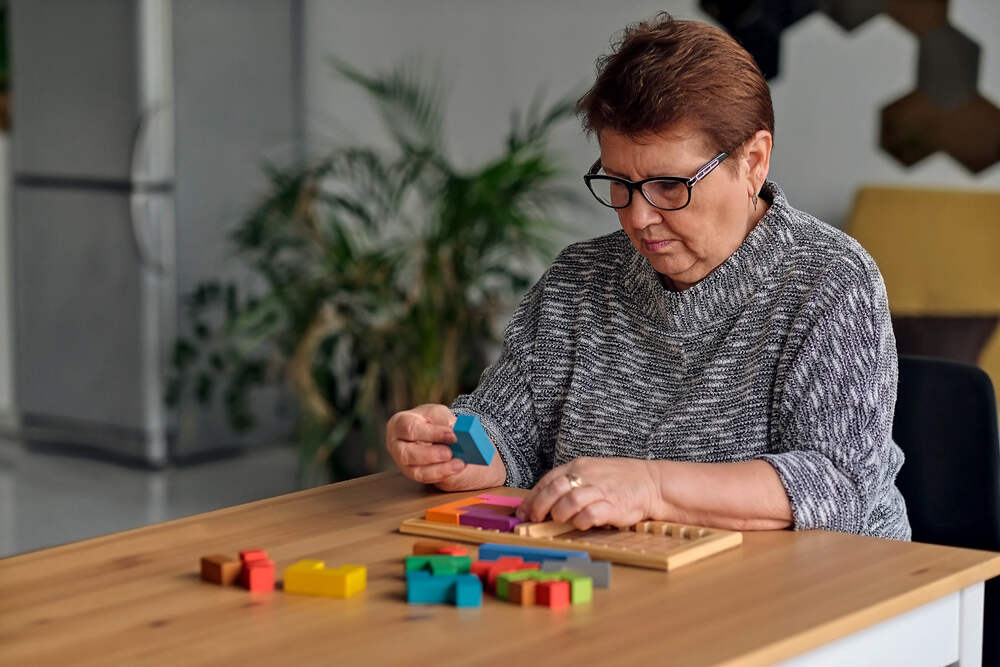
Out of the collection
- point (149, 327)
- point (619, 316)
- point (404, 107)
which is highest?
point (404, 107)

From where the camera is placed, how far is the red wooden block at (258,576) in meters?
1.29

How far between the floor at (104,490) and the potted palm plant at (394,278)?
408 millimetres

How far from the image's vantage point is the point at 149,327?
15.8 ft

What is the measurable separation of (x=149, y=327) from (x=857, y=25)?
8.40 feet

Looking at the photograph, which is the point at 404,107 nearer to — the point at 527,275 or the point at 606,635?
the point at 527,275

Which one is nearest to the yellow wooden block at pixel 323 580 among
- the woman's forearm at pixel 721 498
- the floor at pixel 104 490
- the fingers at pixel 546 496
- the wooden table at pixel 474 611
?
the wooden table at pixel 474 611

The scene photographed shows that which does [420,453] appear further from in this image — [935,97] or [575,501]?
[935,97]

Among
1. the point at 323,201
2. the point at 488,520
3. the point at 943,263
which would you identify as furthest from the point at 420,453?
the point at 323,201

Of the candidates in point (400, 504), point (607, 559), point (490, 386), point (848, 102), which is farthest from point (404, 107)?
point (607, 559)

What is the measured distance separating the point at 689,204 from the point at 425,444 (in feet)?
1.43

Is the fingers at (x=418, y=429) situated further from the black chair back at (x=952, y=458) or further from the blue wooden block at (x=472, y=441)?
the black chair back at (x=952, y=458)

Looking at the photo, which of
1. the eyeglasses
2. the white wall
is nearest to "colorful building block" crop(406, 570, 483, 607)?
the eyeglasses

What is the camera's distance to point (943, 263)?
11.4 feet

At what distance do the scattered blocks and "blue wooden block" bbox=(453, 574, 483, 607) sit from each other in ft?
0.28
